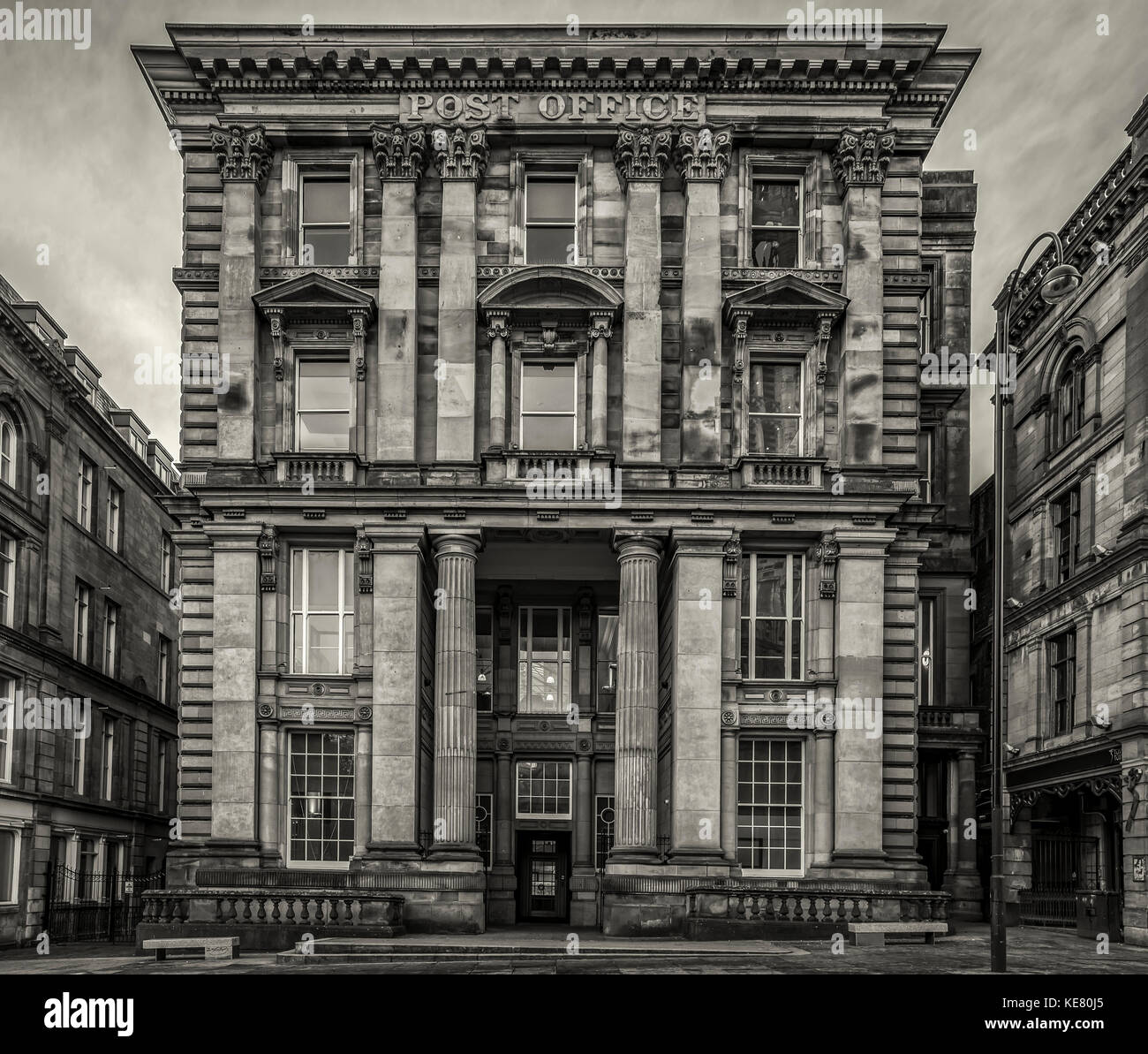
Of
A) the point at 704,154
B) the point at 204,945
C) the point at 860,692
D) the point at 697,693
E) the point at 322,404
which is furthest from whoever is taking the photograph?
the point at 322,404

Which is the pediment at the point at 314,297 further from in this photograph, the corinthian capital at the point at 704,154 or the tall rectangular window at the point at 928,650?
the tall rectangular window at the point at 928,650

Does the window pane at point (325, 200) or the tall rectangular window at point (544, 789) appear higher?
the window pane at point (325, 200)

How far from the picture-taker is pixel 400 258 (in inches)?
1307

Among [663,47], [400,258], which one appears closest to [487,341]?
[400,258]

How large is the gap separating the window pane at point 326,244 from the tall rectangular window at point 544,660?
1159 centimetres

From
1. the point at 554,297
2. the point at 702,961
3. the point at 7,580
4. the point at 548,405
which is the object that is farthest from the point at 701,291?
the point at 7,580

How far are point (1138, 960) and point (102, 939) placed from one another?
102ft

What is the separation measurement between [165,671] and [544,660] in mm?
25369

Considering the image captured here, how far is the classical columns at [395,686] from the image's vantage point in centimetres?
3109

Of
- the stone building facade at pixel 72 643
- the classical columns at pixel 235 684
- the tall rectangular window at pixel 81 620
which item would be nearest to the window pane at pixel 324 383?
the classical columns at pixel 235 684

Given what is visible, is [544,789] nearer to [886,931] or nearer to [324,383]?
[886,931]

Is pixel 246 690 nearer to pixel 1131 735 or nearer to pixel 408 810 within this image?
pixel 408 810

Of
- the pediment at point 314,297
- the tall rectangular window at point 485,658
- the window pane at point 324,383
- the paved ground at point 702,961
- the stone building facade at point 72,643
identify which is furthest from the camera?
the stone building facade at point 72,643

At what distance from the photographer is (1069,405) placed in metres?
42.1
